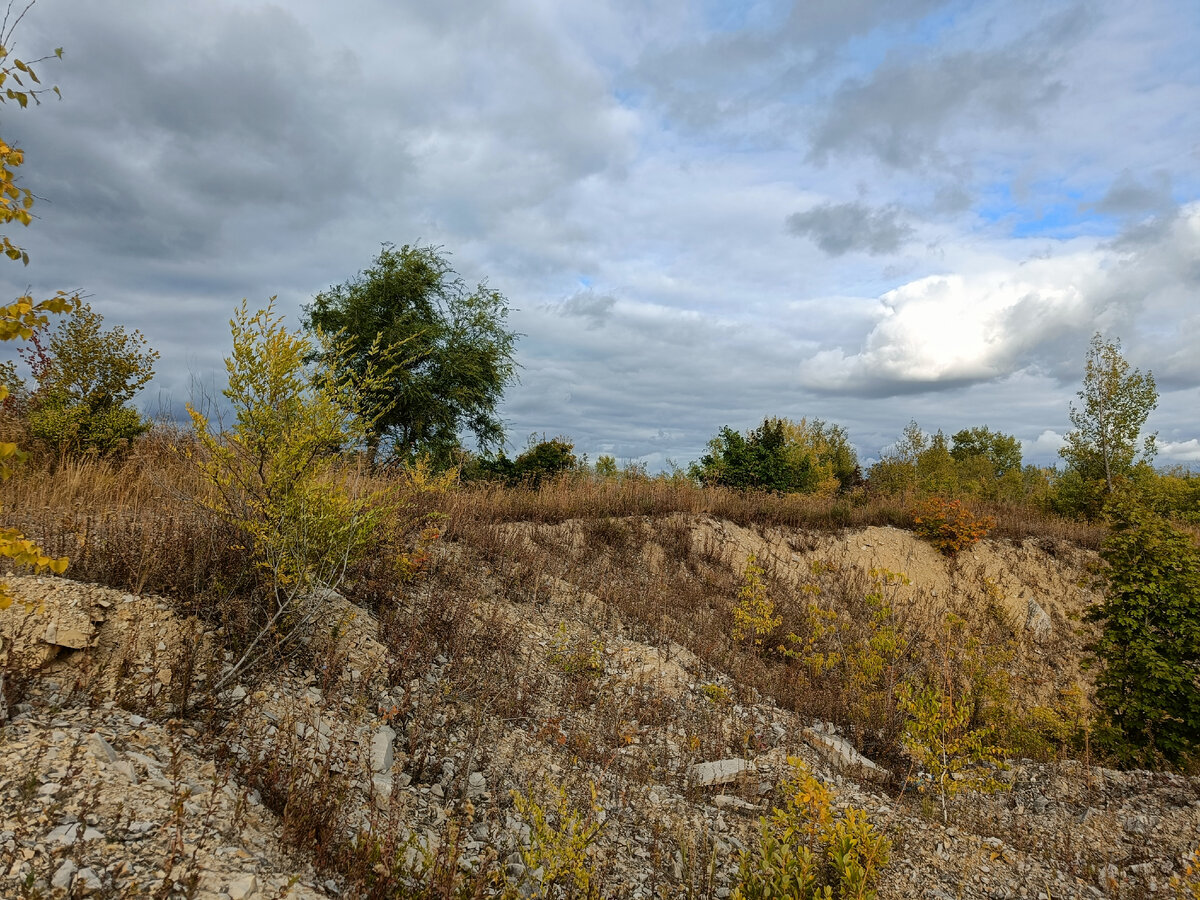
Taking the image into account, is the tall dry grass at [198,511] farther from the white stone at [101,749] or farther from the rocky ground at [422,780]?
the white stone at [101,749]

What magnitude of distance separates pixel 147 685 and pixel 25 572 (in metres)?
1.47

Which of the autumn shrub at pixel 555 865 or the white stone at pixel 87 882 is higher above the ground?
the white stone at pixel 87 882

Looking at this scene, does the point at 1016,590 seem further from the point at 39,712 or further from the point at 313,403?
the point at 39,712

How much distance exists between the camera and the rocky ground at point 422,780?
263 cm

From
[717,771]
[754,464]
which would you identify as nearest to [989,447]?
[754,464]

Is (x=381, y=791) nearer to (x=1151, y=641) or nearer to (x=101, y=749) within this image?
(x=101, y=749)

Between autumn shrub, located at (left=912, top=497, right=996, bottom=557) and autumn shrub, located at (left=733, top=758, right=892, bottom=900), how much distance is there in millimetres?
13272

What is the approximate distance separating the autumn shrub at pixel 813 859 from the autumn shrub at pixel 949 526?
1327 cm

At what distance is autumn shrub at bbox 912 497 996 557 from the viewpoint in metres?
15.0

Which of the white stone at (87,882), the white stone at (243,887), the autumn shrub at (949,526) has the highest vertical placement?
the autumn shrub at (949,526)

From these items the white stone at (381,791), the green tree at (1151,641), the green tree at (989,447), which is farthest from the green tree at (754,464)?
the green tree at (989,447)

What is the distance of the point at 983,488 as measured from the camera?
2869cm

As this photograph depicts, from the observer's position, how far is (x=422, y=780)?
156 inches

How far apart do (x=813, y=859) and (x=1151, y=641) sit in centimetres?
505
